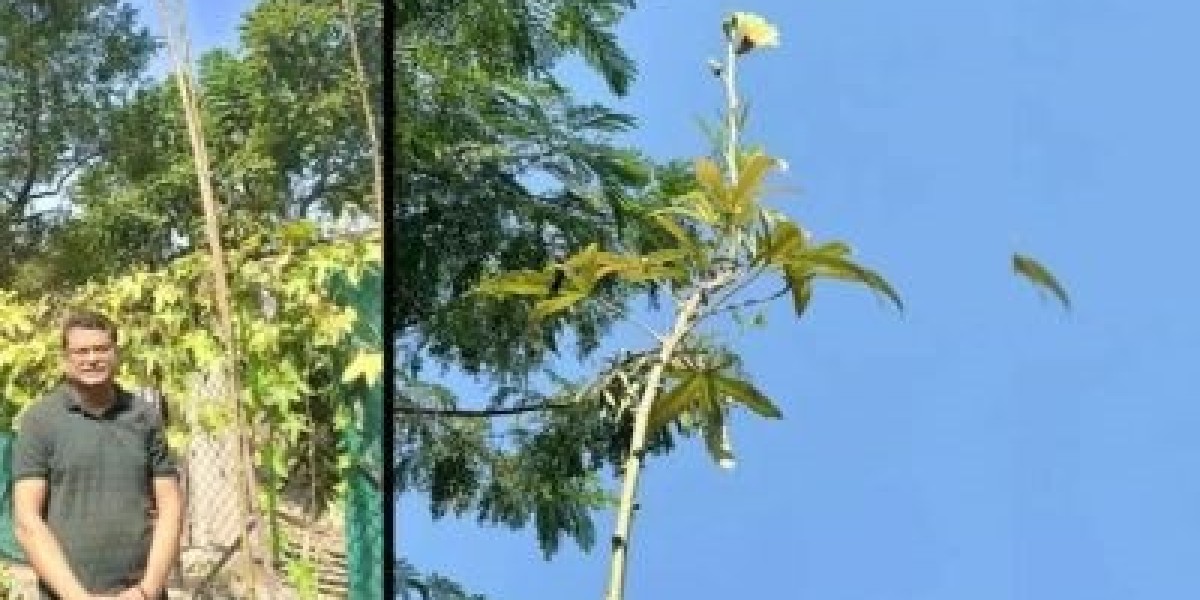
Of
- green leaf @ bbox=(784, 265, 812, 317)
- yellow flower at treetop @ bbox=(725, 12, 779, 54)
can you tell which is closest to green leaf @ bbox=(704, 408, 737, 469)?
green leaf @ bbox=(784, 265, 812, 317)

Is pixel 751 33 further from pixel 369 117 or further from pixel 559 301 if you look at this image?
pixel 369 117

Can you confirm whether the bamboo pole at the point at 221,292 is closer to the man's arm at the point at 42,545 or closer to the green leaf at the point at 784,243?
the man's arm at the point at 42,545

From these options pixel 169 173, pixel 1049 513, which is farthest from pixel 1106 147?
pixel 169 173

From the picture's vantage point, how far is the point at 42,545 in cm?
274

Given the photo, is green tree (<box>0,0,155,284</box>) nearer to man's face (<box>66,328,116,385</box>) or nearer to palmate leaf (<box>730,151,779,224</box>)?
man's face (<box>66,328,116,385</box>)

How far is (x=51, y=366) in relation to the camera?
9.55 ft

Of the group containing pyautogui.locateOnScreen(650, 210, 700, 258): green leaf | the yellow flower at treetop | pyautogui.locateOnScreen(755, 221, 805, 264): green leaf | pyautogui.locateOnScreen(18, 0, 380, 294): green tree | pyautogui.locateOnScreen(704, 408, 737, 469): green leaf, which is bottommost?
pyautogui.locateOnScreen(704, 408, 737, 469): green leaf

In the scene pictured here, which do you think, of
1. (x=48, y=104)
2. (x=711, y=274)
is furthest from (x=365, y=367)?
(x=711, y=274)

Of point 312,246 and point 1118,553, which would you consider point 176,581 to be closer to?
point 312,246

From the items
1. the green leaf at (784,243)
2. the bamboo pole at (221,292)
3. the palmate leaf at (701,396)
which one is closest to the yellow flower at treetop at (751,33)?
the green leaf at (784,243)

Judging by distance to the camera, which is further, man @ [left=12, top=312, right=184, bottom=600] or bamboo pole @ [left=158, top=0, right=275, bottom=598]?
bamboo pole @ [left=158, top=0, right=275, bottom=598]

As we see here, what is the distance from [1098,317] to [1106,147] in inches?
9.3

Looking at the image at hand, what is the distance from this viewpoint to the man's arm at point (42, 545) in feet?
8.98

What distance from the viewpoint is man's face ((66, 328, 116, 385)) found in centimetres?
279
